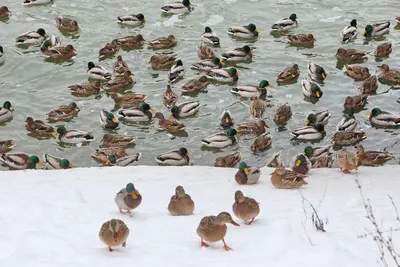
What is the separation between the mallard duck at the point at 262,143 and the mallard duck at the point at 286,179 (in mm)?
2778

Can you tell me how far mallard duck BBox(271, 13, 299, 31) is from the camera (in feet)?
72.1

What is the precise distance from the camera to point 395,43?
21.5 meters

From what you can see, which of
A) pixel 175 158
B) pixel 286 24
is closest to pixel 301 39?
pixel 286 24

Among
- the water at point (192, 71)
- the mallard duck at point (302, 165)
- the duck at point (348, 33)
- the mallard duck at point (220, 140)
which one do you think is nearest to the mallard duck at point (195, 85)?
the water at point (192, 71)

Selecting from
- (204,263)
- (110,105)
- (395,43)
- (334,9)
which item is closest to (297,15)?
(334,9)

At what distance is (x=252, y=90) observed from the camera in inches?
723

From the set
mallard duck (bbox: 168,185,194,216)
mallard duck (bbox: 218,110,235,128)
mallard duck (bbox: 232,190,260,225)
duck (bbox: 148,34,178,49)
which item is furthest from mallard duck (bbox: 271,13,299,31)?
mallard duck (bbox: 232,190,260,225)

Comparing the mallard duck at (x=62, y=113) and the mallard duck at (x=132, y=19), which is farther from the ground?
the mallard duck at (x=62, y=113)

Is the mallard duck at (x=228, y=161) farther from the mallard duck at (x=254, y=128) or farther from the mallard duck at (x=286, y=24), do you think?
the mallard duck at (x=286, y=24)

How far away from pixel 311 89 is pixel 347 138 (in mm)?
2244

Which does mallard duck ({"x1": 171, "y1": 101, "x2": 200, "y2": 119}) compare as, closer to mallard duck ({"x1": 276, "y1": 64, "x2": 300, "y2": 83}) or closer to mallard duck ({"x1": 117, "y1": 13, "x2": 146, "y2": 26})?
mallard duck ({"x1": 276, "y1": 64, "x2": 300, "y2": 83})

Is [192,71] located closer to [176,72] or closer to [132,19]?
[176,72]

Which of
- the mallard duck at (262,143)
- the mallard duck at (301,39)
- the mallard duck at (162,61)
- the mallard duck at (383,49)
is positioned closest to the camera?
the mallard duck at (262,143)

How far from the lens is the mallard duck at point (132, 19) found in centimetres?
2233
